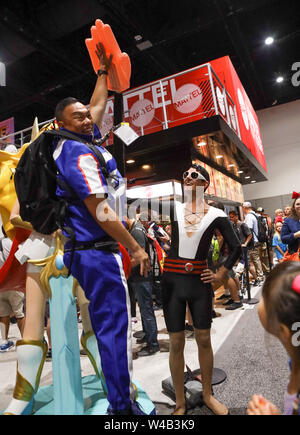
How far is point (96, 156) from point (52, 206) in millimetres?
374

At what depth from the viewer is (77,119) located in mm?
1656

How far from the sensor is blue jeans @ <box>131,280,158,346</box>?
11.3 feet

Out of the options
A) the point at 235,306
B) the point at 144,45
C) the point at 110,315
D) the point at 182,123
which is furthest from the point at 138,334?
the point at 144,45

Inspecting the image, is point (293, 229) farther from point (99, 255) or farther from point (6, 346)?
point (6, 346)

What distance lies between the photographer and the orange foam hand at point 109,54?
2025mm

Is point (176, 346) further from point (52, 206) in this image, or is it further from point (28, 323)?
point (52, 206)

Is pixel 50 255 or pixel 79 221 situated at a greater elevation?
pixel 79 221

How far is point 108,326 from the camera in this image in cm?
139

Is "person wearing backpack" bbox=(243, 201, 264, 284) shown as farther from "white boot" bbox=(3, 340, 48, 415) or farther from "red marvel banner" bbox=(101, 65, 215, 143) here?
"white boot" bbox=(3, 340, 48, 415)

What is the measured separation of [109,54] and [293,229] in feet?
8.65

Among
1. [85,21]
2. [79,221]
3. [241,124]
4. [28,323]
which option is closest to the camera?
[79,221]

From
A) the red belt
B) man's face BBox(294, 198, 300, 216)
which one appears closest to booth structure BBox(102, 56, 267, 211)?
man's face BBox(294, 198, 300, 216)

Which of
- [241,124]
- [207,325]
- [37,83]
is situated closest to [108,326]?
[207,325]

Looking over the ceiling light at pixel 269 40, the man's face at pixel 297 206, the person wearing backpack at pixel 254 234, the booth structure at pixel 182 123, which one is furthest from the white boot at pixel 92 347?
the ceiling light at pixel 269 40
